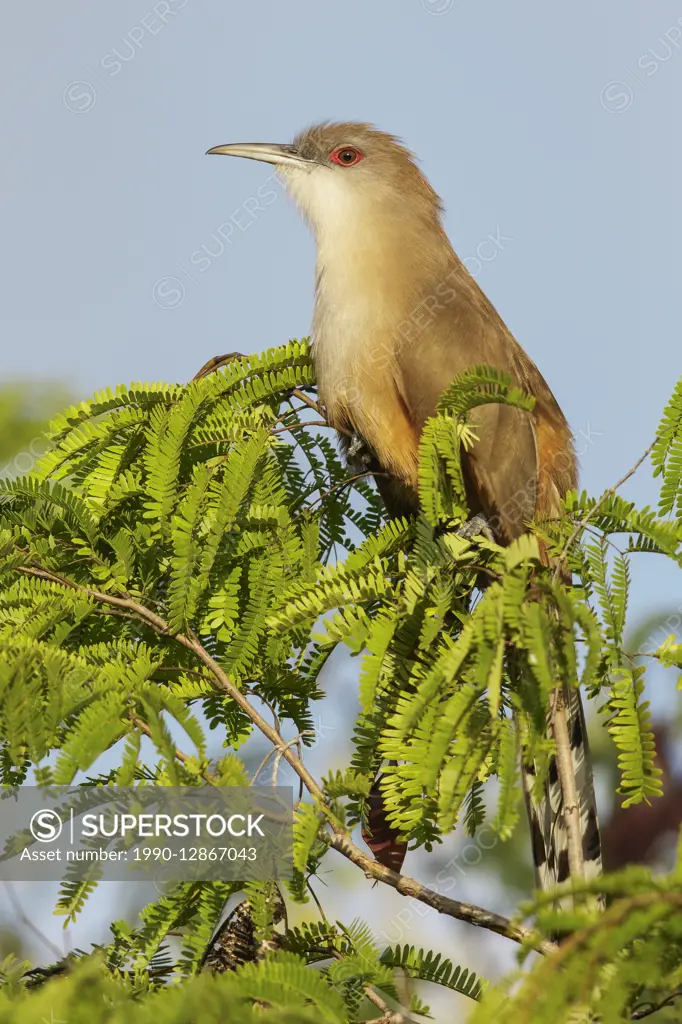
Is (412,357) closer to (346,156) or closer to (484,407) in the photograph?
(484,407)

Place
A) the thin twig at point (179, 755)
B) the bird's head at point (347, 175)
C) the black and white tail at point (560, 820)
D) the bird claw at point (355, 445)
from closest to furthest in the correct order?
the thin twig at point (179, 755) → the black and white tail at point (560, 820) → the bird claw at point (355, 445) → the bird's head at point (347, 175)

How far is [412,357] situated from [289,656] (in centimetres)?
158

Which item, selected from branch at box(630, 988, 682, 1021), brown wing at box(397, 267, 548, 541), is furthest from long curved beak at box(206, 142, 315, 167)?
branch at box(630, 988, 682, 1021)

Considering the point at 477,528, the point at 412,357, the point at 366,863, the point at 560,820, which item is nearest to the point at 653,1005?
the point at 366,863

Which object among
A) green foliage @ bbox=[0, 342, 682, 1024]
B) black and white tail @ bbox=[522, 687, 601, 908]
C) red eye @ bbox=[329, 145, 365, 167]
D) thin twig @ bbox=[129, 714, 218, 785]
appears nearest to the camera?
green foliage @ bbox=[0, 342, 682, 1024]

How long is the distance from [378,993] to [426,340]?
2554 mm

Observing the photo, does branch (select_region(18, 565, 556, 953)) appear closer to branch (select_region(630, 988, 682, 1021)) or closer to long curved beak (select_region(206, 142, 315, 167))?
branch (select_region(630, 988, 682, 1021))

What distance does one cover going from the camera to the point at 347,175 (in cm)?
513

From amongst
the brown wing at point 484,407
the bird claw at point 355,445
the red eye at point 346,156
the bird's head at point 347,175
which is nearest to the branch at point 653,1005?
the brown wing at point 484,407

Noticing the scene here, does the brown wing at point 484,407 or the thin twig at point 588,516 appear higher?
the brown wing at point 484,407

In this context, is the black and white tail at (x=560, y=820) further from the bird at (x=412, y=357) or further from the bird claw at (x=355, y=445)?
the bird claw at (x=355, y=445)

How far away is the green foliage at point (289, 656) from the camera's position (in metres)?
1.89

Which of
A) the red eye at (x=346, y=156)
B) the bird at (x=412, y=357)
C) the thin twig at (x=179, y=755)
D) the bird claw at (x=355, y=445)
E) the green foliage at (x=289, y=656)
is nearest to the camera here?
the green foliage at (x=289, y=656)

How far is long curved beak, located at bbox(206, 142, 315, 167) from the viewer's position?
17.3ft
